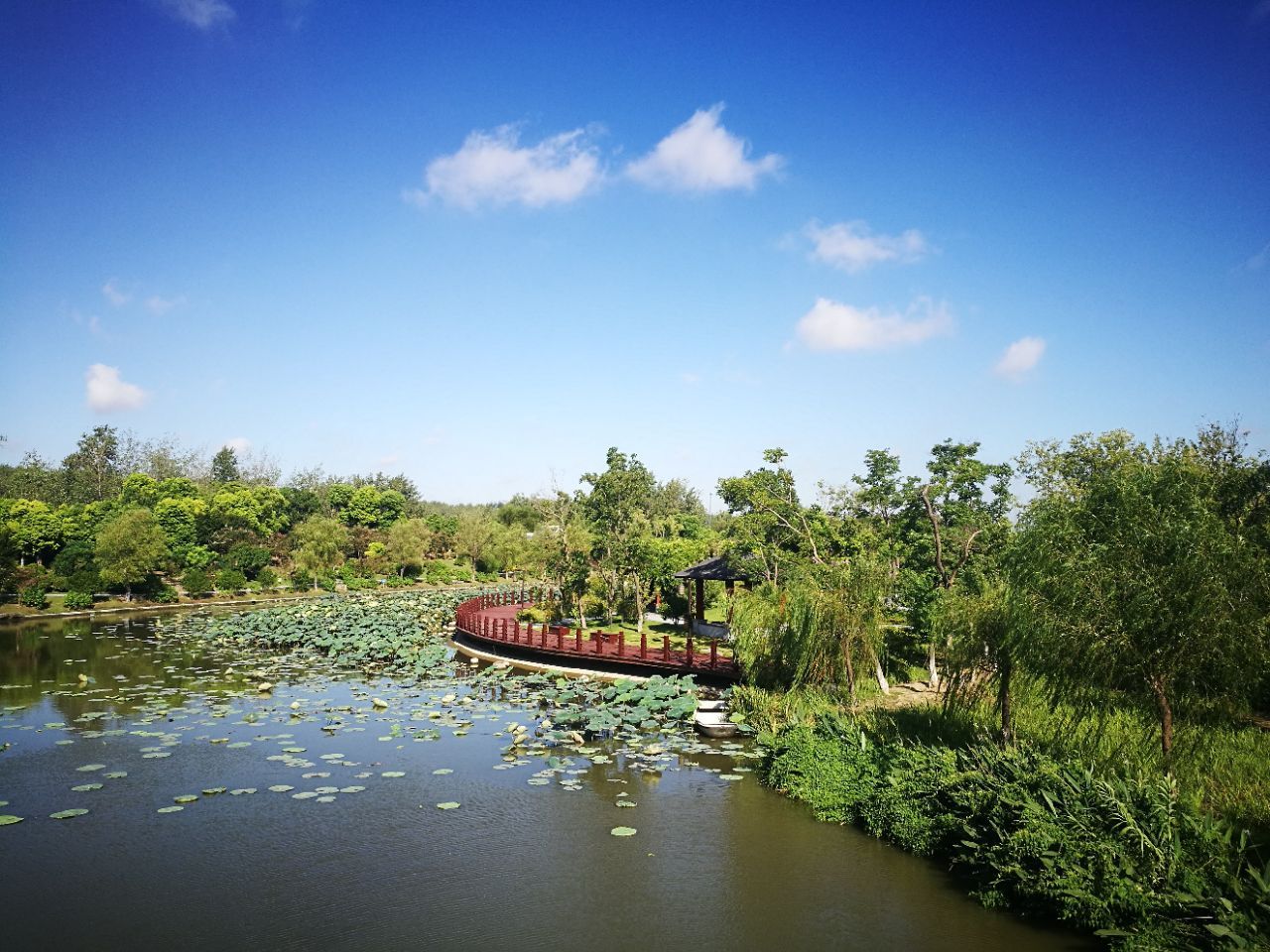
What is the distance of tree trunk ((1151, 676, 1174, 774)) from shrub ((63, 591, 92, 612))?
43216mm

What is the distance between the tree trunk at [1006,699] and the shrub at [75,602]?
41.0 m

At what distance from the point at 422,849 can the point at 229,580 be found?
38943 mm

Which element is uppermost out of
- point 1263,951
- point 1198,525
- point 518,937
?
point 1198,525

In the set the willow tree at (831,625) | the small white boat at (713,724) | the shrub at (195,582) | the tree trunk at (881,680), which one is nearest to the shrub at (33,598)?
the shrub at (195,582)

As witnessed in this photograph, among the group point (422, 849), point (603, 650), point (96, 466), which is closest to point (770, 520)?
point (603, 650)

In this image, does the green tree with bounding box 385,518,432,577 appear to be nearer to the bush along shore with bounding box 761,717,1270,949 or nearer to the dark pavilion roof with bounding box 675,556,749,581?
the dark pavilion roof with bounding box 675,556,749,581

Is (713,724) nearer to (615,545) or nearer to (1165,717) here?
(1165,717)

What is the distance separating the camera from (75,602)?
36438 mm

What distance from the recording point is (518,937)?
809 centimetres

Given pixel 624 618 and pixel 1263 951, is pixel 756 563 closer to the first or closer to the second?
pixel 624 618

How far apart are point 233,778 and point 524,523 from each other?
169 ft

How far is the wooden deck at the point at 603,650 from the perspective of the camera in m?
19.5

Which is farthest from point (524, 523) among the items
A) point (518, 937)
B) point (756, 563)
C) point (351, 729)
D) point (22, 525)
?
point (518, 937)

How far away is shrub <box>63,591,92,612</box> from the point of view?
119ft
